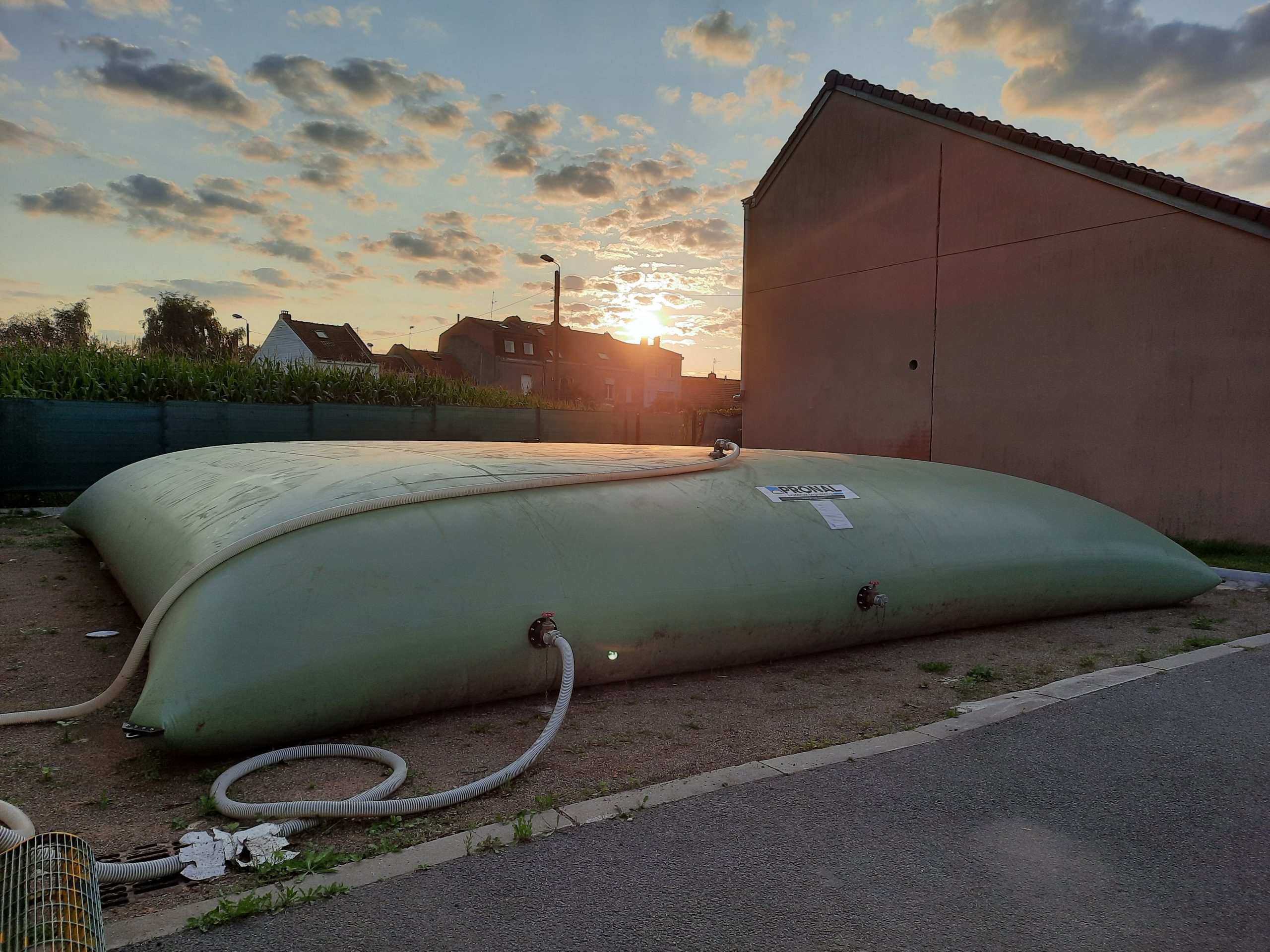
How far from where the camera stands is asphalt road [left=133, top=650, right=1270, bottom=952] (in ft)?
6.43

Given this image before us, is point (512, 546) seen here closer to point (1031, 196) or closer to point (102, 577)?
point (102, 577)

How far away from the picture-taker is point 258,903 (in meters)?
2.01

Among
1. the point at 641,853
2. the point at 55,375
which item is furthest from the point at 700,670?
the point at 55,375

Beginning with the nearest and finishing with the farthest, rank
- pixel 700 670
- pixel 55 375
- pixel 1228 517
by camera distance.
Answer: pixel 700 670
pixel 1228 517
pixel 55 375

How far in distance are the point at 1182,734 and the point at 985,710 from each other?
0.81m

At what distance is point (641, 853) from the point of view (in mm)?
2326

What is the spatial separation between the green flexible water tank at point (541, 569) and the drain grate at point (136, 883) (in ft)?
1.69

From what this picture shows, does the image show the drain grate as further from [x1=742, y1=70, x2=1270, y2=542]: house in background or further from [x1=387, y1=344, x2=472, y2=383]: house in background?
[x1=387, y1=344, x2=472, y2=383]: house in background

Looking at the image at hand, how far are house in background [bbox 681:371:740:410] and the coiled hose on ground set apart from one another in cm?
5332

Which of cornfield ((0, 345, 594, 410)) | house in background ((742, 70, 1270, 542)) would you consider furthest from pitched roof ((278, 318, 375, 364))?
house in background ((742, 70, 1270, 542))

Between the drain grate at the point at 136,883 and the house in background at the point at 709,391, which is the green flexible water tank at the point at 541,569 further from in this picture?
the house in background at the point at 709,391

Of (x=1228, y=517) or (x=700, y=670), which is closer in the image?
(x=700, y=670)

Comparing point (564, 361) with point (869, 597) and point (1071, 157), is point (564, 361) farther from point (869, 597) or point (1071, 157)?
point (869, 597)

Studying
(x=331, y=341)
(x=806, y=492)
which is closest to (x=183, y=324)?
(x=331, y=341)
